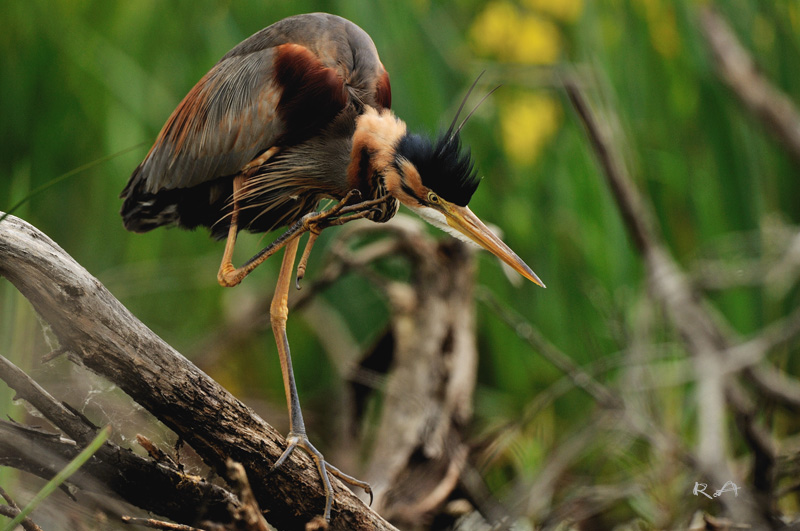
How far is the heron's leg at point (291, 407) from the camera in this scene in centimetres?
155

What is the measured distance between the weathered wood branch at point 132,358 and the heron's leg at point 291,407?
0.09 meters

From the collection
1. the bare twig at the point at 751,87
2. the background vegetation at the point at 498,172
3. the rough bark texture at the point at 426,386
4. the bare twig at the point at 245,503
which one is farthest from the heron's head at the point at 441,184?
the bare twig at the point at 751,87

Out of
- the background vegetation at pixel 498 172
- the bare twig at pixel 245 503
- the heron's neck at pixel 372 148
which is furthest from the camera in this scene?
the background vegetation at pixel 498 172

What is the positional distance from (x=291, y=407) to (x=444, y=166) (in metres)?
0.68

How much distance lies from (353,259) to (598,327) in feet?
4.26

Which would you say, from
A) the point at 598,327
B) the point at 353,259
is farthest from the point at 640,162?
the point at 353,259

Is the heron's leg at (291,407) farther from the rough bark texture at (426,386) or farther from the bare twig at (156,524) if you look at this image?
the rough bark texture at (426,386)

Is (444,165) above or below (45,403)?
above

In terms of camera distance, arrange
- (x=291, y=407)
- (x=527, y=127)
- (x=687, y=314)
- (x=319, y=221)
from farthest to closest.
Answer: (x=527, y=127) < (x=687, y=314) < (x=291, y=407) < (x=319, y=221)

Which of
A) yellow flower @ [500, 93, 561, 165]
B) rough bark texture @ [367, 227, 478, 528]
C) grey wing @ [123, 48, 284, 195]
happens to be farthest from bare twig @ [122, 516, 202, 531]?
yellow flower @ [500, 93, 561, 165]

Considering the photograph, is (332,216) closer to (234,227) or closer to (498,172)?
(234,227)

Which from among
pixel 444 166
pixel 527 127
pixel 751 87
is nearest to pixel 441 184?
pixel 444 166

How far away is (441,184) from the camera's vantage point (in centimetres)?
168

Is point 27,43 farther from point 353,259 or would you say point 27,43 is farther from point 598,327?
point 598,327
